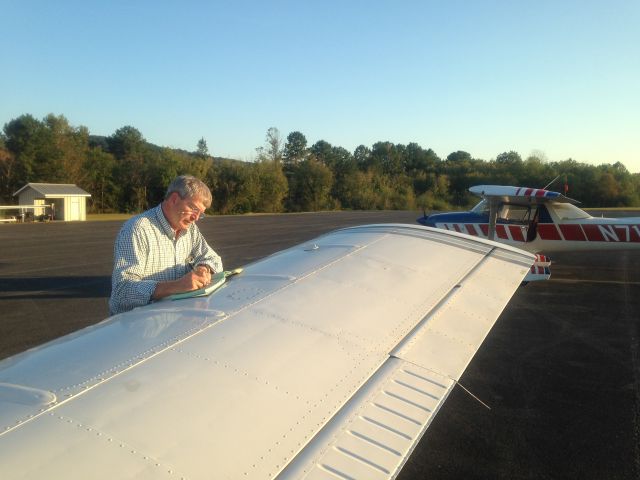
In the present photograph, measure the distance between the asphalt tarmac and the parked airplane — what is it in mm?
871

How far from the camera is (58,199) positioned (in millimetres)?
35844

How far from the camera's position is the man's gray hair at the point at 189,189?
118 inches

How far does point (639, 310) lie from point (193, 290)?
848 cm

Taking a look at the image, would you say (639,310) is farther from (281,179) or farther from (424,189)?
(424,189)

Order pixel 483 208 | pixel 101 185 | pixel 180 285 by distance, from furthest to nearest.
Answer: pixel 101 185 → pixel 483 208 → pixel 180 285

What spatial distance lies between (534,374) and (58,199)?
120 ft

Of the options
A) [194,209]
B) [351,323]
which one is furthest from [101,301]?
[351,323]

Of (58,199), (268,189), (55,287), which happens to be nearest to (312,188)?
(268,189)

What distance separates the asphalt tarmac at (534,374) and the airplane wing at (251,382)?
5.10ft

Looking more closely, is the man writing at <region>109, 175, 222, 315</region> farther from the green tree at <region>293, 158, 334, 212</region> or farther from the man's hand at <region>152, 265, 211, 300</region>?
the green tree at <region>293, 158, 334, 212</region>

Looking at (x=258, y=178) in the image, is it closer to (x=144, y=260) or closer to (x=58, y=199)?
(x=58, y=199)

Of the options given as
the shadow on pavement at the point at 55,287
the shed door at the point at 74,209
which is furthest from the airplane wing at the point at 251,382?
the shed door at the point at 74,209

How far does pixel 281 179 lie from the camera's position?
54.9 metres

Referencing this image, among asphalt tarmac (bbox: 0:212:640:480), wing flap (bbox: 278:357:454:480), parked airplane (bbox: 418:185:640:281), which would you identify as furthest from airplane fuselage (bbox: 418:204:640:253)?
wing flap (bbox: 278:357:454:480)
